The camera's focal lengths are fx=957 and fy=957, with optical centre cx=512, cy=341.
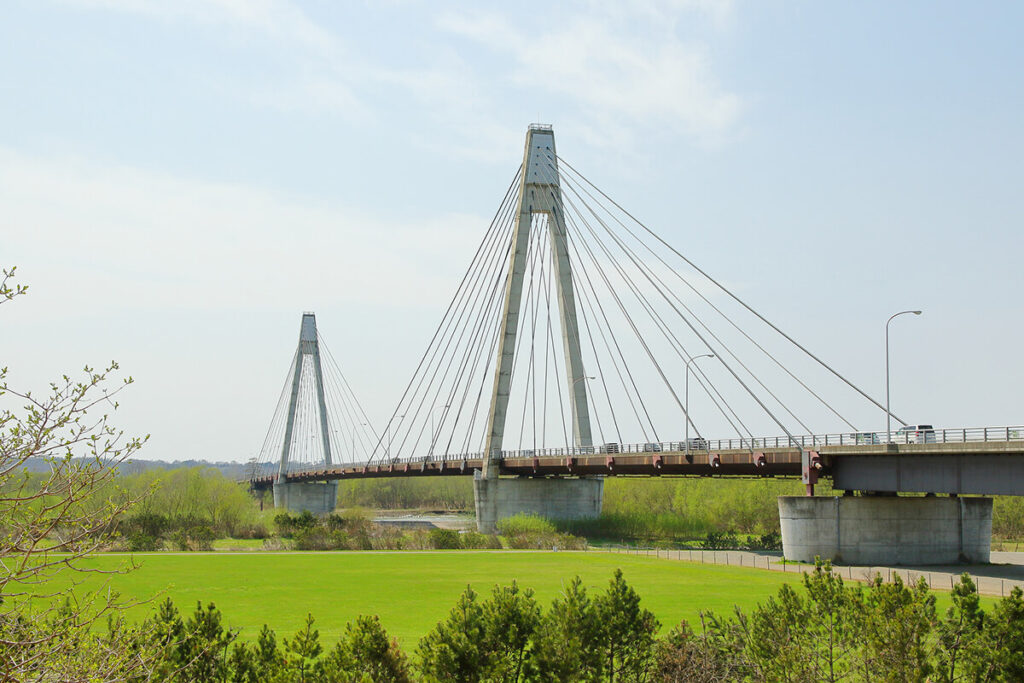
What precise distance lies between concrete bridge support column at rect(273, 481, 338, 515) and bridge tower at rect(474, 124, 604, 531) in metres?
68.6

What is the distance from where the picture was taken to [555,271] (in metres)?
78.1

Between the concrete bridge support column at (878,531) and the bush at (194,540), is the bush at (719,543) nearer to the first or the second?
the concrete bridge support column at (878,531)

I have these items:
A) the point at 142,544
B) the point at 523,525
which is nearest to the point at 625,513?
the point at 523,525

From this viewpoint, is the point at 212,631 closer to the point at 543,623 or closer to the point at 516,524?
the point at 543,623

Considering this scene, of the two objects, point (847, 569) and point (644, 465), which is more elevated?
point (644, 465)

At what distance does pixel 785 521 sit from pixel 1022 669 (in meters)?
36.3

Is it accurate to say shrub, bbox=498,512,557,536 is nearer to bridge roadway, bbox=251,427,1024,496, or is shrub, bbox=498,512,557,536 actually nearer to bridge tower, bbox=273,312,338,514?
bridge roadway, bbox=251,427,1024,496

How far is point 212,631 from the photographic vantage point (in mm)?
20031

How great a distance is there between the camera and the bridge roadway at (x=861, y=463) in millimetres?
43375

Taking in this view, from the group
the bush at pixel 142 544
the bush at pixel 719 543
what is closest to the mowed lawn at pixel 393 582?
the bush at pixel 142 544

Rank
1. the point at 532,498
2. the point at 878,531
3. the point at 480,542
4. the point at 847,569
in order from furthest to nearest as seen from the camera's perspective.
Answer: the point at 532,498 < the point at 480,542 < the point at 878,531 < the point at 847,569

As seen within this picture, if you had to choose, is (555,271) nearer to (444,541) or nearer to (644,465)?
(644,465)

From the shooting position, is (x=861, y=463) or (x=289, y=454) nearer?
(x=861, y=463)

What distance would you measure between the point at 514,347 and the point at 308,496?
77804 millimetres
